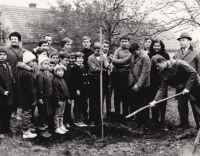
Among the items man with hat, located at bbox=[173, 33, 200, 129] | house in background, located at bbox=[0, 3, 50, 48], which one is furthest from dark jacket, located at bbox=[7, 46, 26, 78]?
house in background, located at bbox=[0, 3, 50, 48]

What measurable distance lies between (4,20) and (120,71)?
72.4 ft

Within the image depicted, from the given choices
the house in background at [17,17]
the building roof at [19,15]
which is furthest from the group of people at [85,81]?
the building roof at [19,15]

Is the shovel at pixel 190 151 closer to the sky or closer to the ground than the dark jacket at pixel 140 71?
closer to the ground

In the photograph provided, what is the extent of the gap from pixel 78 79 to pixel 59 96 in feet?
2.31

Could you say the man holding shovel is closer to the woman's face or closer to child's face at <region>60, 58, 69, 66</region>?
the woman's face

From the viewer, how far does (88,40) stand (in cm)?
762

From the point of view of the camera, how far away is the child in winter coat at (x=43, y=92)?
6.29 m

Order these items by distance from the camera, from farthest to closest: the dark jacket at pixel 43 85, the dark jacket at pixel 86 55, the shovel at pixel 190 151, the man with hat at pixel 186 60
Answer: the dark jacket at pixel 86 55
the man with hat at pixel 186 60
the dark jacket at pixel 43 85
the shovel at pixel 190 151

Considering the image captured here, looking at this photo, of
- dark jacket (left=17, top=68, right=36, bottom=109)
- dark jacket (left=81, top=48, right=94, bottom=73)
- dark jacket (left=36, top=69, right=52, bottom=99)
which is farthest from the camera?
dark jacket (left=81, top=48, right=94, bottom=73)

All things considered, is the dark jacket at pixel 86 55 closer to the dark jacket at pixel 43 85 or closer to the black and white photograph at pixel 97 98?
the black and white photograph at pixel 97 98

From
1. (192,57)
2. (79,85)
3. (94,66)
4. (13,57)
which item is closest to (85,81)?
(79,85)

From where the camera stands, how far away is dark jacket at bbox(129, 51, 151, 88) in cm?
690

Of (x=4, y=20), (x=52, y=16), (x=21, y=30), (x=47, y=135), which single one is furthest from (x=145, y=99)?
(x=4, y=20)

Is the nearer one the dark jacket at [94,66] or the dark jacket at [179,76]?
the dark jacket at [179,76]
